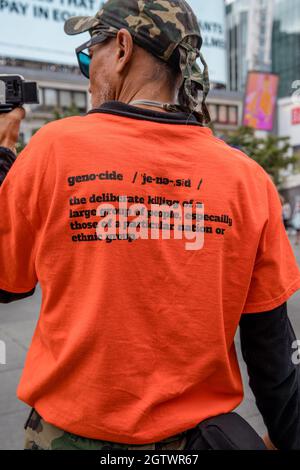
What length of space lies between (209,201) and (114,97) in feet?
1.17

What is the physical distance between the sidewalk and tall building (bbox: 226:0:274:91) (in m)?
48.4

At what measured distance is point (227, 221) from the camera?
1.23 meters

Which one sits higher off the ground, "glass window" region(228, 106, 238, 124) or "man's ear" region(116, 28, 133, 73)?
"man's ear" region(116, 28, 133, 73)

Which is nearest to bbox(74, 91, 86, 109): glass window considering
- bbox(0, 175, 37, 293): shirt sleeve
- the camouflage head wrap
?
the camouflage head wrap

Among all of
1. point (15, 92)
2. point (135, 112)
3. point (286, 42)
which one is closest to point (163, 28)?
point (135, 112)

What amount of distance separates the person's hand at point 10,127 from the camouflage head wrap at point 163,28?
29cm

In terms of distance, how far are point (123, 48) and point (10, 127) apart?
0.37m

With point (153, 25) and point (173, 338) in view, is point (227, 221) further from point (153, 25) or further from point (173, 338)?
point (153, 25)

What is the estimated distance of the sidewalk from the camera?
10.8ft

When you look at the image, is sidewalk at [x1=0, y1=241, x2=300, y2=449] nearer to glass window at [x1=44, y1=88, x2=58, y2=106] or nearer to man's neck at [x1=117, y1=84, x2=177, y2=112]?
man's neck at [x1=117, y1=84, x2=177, y2=112]

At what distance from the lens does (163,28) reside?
4.01 ft

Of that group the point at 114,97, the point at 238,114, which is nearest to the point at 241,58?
the point at 238,114

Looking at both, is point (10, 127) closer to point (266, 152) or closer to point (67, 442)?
point (67, 442)

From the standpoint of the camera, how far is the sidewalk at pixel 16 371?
3.28m
